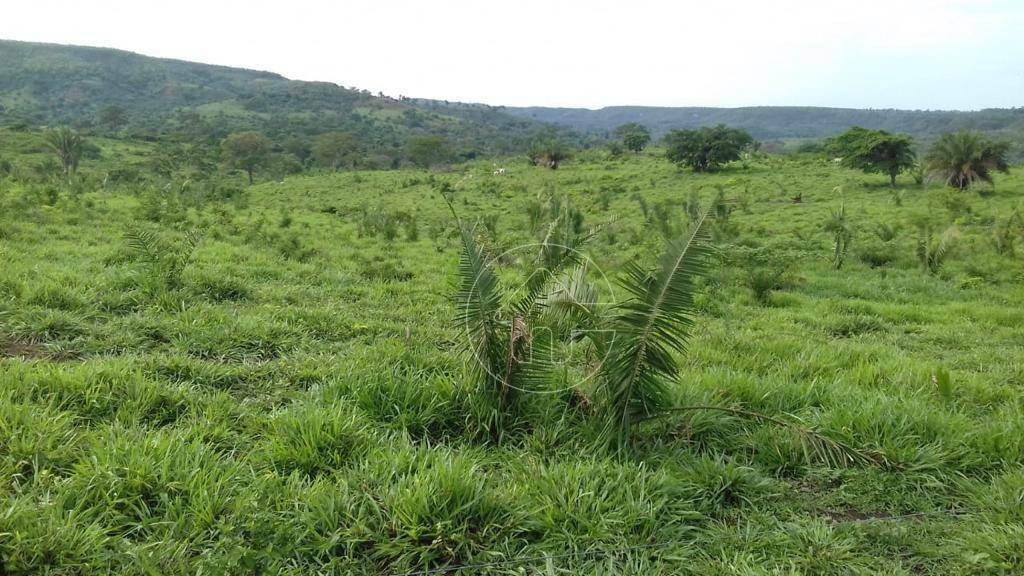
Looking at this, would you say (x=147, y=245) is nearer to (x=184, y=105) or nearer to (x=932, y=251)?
(x=932, y=251)

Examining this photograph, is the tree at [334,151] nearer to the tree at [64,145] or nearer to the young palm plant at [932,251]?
the tree at [64,145]

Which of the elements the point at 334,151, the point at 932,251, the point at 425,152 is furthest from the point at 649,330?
the point at 334,151

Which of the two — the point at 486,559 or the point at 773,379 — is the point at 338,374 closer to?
the point at 486,559

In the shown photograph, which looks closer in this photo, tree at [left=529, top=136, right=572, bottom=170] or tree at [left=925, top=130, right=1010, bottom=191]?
tree at [left=925, top=130, right=1010, bottom=191]

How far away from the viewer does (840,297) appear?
8586 millimetres

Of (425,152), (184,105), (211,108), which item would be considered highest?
(184,105)

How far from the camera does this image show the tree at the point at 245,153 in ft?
171

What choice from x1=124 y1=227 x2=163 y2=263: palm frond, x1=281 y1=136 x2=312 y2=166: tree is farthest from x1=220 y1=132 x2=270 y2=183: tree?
x1=124 y1=227 x2=163 y2=263: palm frond

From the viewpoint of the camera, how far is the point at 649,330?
9.71 feet

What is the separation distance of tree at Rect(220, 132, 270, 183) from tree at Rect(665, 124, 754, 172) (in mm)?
35360

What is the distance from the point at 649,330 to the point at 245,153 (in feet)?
192

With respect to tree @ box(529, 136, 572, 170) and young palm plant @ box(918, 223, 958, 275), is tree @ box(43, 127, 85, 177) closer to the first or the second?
tree @ box(529, 136, 572, 170)

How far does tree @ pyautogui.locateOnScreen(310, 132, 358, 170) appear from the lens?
6059 centimetres

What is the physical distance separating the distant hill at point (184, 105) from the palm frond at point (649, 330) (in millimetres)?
71447
